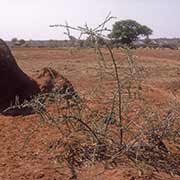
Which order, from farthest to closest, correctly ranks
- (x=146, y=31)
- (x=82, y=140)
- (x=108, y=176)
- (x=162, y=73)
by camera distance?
(x=146, y=31) → (x=162, y=73) → (x=82, y=140) → (x=108, y=176)

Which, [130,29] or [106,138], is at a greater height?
[106,138]

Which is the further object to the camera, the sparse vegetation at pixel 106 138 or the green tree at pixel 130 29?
the green tree at pixel 130 29

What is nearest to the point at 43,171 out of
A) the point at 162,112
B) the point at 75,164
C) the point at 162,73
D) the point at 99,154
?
the point at 75,164

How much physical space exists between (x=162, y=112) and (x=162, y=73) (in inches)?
333

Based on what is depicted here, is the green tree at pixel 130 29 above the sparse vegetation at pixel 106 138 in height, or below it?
below

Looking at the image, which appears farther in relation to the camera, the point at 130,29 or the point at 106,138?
the point at 130,29

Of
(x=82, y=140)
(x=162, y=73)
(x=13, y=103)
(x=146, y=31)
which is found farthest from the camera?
(x=146, y=31)

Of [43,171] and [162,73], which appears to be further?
[162,73]

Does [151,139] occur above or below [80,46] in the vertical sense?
below

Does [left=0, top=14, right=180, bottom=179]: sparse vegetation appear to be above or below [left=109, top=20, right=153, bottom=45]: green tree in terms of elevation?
above

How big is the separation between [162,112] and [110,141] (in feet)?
6.15

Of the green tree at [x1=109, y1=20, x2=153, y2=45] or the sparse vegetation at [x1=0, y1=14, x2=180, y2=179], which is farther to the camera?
the green tree at [x1=109, y1=20, x2=153, y2=45]

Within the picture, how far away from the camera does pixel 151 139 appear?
567 centimetres

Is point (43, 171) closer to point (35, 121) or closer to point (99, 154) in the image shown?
point (99, 154)
